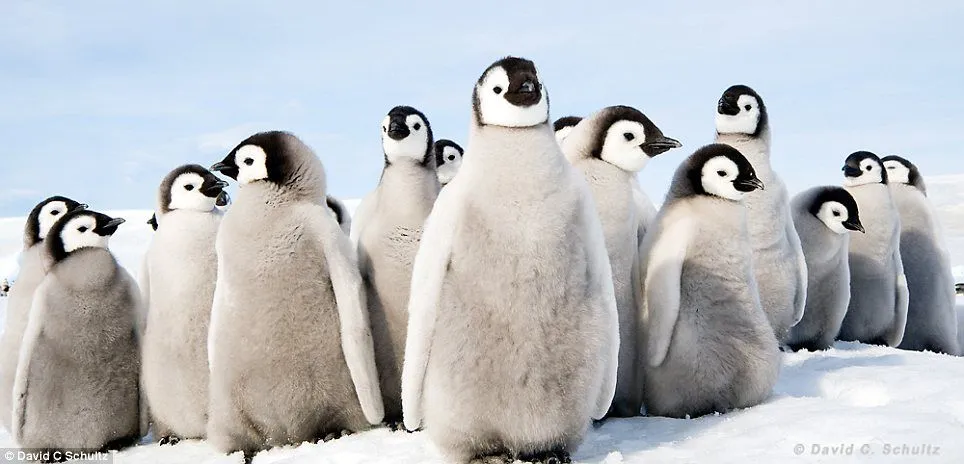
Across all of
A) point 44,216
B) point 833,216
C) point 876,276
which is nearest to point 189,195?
point 44,216

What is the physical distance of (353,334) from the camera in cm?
406

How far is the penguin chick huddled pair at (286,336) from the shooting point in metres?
4.06

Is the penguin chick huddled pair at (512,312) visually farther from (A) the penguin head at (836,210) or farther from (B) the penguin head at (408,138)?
(A) the penguin head at (836,210)

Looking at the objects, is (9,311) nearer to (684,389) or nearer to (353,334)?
(353,334)

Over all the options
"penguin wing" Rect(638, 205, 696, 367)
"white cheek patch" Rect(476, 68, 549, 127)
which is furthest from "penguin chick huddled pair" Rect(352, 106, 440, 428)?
"white cheek patch" Rect(476, 68, 549, 127)

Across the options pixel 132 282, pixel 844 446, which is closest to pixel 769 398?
pixel 844 446

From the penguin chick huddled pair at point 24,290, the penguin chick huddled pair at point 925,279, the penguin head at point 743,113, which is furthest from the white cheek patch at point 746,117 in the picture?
the penguin chick huddled pair at point 24,290

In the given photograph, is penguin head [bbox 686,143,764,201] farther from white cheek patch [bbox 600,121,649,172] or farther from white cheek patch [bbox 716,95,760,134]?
white cheek patch [bbox 716,95,760,134]

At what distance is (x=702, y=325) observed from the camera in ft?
14.1

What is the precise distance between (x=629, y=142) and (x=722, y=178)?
0.51m

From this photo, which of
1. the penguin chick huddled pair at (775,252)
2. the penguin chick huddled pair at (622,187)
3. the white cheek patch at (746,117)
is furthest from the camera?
the white cheek patch at (746,117)

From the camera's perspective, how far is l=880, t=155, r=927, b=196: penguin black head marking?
919cm

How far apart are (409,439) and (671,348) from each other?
4.33 ft

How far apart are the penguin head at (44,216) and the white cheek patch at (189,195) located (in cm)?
152
